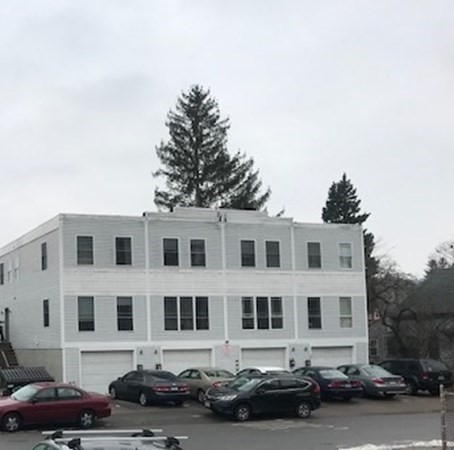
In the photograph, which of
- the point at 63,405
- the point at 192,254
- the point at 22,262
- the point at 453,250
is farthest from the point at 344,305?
the point at 453,250

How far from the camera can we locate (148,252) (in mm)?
38969

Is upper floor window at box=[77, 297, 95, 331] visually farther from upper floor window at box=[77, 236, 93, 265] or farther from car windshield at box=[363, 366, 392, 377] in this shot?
car windshield at box=[363, 366, 392, 377]

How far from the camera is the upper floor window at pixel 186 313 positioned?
39.2 metres

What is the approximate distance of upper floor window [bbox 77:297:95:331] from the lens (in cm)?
3728

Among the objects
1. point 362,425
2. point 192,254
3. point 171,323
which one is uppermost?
point 192,254

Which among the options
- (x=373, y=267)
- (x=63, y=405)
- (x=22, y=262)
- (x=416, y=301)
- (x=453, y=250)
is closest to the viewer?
(x=63, y=405)

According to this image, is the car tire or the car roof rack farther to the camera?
the car tire

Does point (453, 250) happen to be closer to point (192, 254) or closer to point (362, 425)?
point (192, 254)

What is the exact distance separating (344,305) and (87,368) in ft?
46.1

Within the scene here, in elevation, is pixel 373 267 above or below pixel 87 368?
above

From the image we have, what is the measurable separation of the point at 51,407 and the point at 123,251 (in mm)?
13690

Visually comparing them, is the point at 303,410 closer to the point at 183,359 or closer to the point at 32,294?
the point at 183,359

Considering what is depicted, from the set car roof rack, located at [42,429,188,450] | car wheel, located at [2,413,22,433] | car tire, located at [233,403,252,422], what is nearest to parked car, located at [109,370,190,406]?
car tire, located at [233,403,252,422]

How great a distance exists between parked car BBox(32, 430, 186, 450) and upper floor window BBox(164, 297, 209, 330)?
1246 inches
